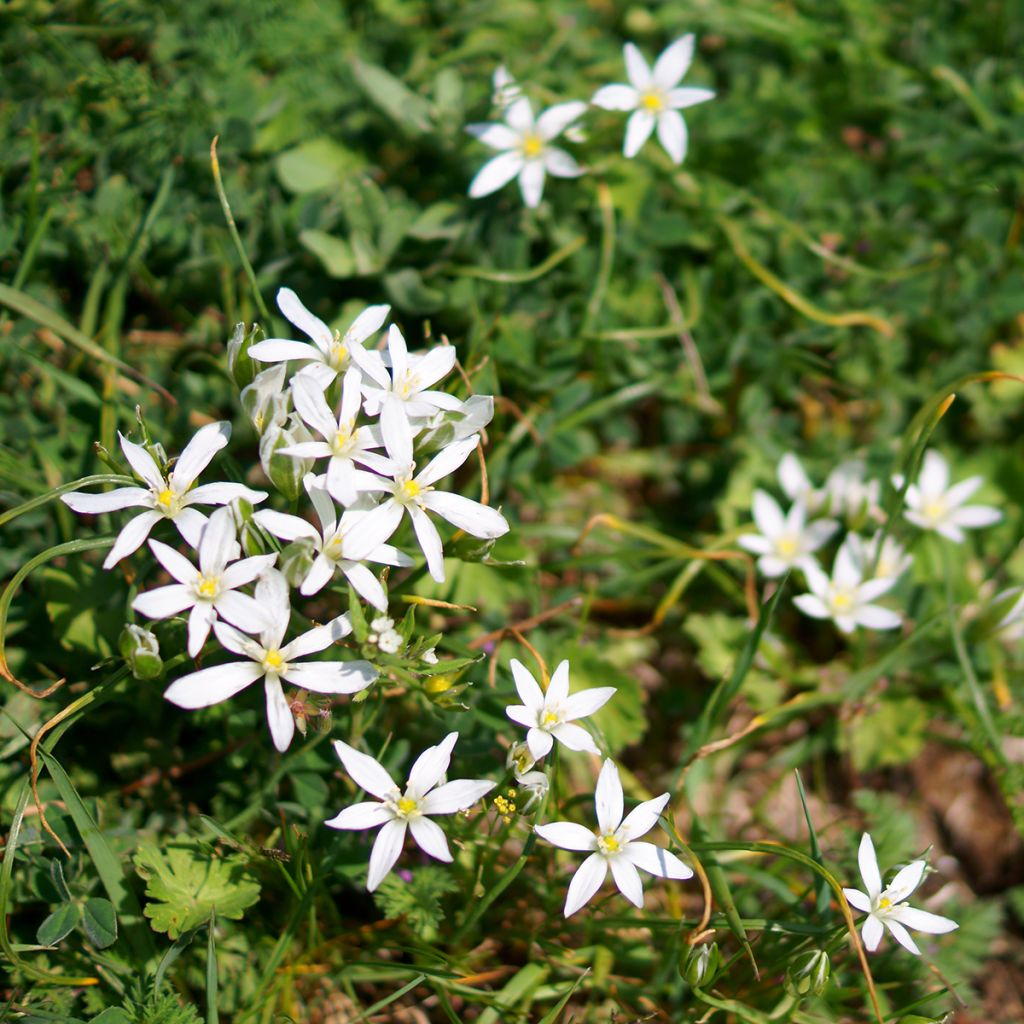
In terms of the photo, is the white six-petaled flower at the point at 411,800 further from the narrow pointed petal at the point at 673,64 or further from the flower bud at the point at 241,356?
the narrow pointed petal at the point at 673,64

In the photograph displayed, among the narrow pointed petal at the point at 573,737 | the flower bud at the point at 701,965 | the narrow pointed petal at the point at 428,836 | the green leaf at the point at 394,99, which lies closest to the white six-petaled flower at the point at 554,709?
the narrow pointed petal at the point at 573,737

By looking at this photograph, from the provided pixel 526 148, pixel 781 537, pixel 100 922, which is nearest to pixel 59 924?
pixel 100 922

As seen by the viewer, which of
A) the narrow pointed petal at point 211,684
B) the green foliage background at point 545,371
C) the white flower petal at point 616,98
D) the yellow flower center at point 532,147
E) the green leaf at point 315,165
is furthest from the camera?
the green leaf at point 315,165

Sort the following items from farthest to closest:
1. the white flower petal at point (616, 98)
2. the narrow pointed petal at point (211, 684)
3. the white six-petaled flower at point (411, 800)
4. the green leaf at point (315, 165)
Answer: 1. the green leaf at point (315, 165)
2. the white flower petal at point (616, 98)
3. the white six-petaled flower at point (411, 800)
4. the narrow pointed petal at point (211, 684)

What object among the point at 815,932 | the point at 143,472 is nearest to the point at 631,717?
the point at 815,932

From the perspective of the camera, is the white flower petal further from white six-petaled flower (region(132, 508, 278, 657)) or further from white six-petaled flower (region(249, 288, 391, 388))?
white six-petaled flower (region(132, 508, 278, 657))

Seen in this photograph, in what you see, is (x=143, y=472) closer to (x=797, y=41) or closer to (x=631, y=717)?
(x=631, y=717)

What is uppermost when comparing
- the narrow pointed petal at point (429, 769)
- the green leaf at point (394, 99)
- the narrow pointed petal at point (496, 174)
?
the green leaf at point (394, 99)

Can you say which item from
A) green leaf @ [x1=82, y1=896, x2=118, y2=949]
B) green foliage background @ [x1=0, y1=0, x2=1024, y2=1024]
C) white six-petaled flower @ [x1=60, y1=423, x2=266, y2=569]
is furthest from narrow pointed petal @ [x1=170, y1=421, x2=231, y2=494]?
green leaf @ [x1=82, y1=896, x2=118, y2=949]
